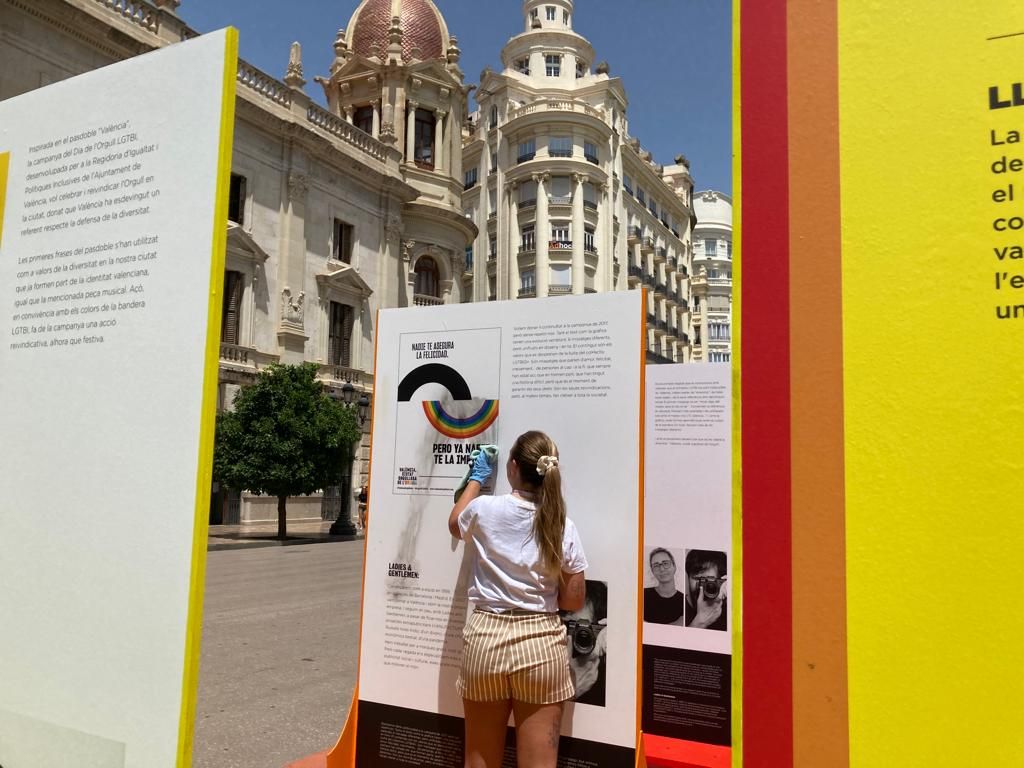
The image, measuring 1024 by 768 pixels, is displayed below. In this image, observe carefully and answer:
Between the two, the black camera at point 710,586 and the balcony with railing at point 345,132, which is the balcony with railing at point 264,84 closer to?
the balcony with railing at point 345,132

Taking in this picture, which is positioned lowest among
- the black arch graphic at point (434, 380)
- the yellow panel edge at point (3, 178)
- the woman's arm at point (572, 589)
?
the woman's arm at point (572, 589)

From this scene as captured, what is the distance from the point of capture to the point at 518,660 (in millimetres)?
3076

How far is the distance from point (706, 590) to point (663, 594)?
0.27 meters

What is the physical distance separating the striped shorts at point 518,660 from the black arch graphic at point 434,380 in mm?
1188

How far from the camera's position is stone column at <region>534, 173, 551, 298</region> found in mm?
49281

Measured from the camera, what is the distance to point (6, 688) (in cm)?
212

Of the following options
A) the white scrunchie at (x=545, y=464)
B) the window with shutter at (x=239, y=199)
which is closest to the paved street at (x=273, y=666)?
the white scrunchie at (x=545, y=464)

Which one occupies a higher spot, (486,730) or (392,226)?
(392,226)

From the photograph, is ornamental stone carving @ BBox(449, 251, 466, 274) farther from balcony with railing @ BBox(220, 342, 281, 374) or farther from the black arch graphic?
the black arch graphic

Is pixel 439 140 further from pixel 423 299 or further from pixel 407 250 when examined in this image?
pixel 423 299

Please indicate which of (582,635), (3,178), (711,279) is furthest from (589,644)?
(711,279)

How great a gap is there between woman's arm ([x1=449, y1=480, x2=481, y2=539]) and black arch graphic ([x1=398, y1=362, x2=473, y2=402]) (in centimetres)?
47

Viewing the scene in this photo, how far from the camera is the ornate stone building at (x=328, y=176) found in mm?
21172

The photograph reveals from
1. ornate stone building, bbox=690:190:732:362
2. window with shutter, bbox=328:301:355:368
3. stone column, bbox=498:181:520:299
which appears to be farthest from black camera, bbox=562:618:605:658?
ornate stone building, bbox=690:190:732:362
